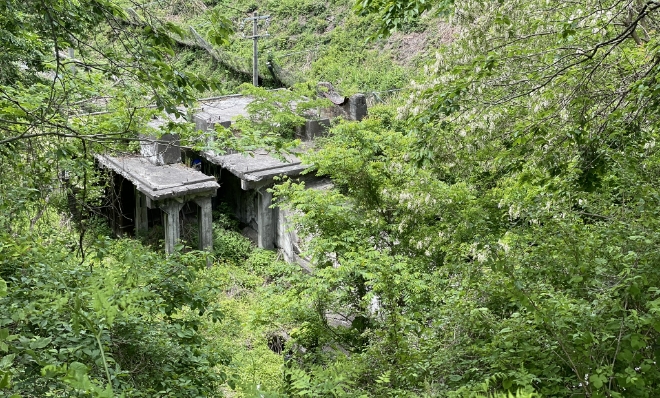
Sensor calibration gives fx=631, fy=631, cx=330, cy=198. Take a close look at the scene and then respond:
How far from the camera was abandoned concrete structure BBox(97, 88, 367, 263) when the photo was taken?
15359 mm

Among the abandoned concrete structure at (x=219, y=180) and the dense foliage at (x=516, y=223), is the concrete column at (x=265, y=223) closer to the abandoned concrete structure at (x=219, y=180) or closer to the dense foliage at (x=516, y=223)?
the abandoned concrete structure at (x=219, y=180)

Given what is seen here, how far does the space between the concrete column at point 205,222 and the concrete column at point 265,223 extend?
1.29 meters

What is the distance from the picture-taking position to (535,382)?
3855mm

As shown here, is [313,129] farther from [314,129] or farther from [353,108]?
[353,108]

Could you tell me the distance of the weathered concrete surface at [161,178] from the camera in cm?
1489

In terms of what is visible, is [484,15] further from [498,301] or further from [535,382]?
[535,382]

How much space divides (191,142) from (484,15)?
335 cm

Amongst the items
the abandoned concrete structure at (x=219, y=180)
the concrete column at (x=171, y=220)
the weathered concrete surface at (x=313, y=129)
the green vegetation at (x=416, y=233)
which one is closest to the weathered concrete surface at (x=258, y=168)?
the abandoned concrete structure at (x=219, y=180)

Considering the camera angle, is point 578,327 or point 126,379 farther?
point 126,379

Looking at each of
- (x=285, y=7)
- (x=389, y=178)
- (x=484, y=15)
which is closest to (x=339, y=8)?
(x=285, y=7)

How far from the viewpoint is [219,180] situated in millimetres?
18812

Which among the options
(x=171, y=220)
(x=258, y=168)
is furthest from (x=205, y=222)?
(x=258, y=168)

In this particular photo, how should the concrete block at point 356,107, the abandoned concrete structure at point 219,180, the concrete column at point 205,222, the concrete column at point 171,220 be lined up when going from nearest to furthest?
the abandoned concrete structure at point 219,180
the concrete column at point 171,220
the concrete column at point 205,222
the concrete block at point 356,107

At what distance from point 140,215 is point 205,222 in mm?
2786
